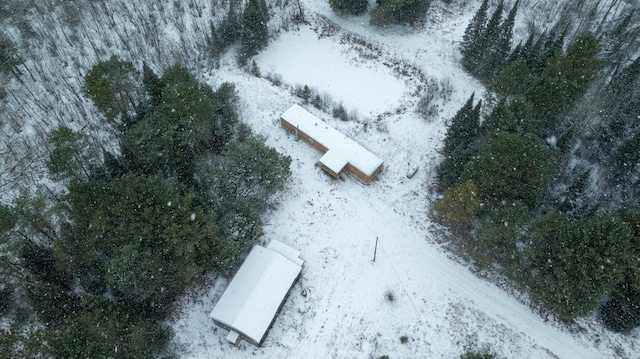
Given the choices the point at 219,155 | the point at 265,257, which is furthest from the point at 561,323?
the point at 219,155

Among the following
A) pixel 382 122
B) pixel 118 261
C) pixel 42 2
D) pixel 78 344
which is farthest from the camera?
pixel 42 2

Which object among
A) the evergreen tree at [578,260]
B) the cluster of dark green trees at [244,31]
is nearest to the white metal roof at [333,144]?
the cluster of dark green trees at [244,31]

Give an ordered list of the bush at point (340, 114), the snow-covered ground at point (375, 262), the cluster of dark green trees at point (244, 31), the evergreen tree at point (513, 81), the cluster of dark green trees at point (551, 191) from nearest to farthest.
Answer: the cluster of dark green trees at point (551, 191) < the snow-covered ground at point (375, 262) < the evergreen tree at point (513, 81) < the bush at point (340, 114) < the cluster of dark green trees at point (244, 31)

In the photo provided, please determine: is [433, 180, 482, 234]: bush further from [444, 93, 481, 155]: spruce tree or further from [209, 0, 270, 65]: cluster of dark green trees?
[209, 0, 270, 65]: cluster of dark green trees

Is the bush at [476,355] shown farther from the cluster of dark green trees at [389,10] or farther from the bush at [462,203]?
the cluster of dark green trees at [389,10]

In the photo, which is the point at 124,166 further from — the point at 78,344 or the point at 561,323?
the point at 561,323

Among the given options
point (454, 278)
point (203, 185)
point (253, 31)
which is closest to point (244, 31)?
point (253, 31)
